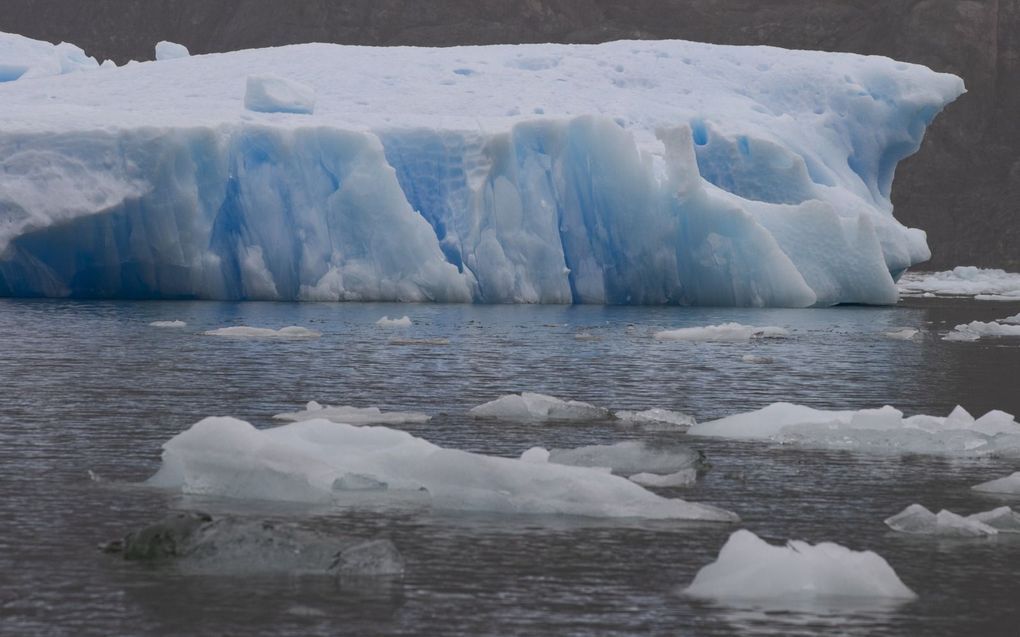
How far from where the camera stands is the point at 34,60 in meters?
34.6

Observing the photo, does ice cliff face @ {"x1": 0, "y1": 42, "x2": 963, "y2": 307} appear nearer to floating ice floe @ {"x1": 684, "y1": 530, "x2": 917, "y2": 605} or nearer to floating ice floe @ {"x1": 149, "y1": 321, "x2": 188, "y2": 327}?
floating ice floe @ {"x1": 149, "y1": 321, "x2": 188, "y2": 327}

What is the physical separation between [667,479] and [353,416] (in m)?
2.68

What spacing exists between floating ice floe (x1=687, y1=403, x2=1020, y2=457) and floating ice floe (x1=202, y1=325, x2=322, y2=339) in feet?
27.1

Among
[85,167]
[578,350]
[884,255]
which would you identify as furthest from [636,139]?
[578,350]

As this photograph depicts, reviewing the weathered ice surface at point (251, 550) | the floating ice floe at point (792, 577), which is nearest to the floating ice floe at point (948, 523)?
the floating ice floe at point (792, 577)

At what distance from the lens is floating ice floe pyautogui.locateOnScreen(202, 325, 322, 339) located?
17.7m

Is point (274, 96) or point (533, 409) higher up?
point (274, 96)

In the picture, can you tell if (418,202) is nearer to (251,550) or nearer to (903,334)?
(903,334)

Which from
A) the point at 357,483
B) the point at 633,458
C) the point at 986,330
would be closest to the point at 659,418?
the point at 633,458

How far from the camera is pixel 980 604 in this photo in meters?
5.59

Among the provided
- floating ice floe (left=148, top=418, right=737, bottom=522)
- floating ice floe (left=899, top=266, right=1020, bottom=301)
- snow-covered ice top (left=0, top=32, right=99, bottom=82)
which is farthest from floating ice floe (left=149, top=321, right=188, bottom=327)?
floating ice floe (left=899, top=266, right=1020, bottom=301)

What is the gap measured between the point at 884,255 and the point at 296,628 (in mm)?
25678

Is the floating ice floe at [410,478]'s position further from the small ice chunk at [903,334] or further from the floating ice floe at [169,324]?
the small ice chunk at [903,334]

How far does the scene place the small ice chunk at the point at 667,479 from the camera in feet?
26.1
